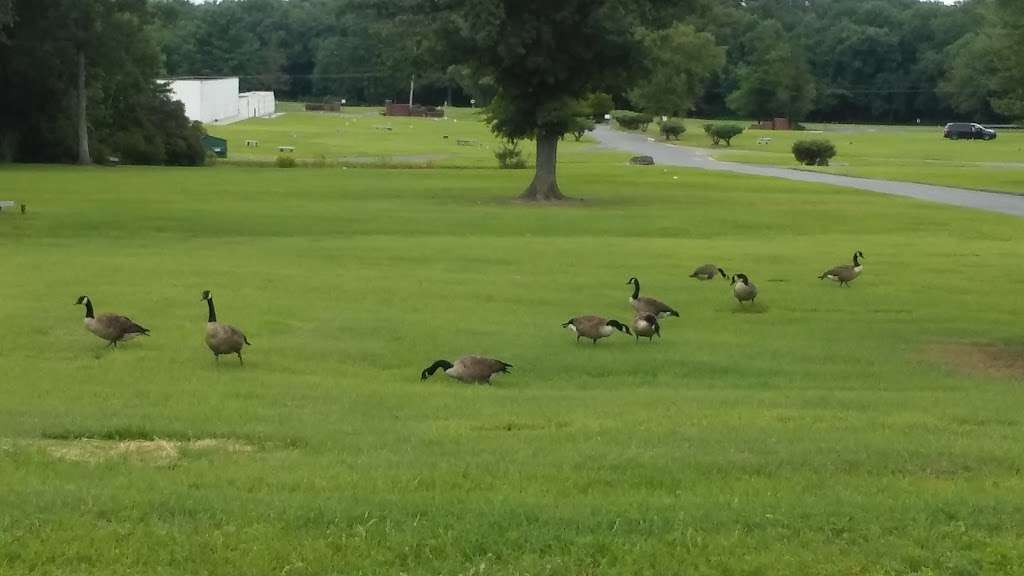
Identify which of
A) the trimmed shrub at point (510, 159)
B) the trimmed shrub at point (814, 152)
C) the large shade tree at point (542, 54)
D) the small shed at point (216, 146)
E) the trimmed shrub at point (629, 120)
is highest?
the large shade tree at point (542, 54)

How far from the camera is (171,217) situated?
39.9 m

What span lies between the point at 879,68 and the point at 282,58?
83.3m

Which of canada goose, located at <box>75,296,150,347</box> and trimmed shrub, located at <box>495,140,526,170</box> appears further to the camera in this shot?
trimmed shrub, located at <box>495,140,526,170</box>

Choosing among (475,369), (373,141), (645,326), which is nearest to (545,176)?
(645,326)

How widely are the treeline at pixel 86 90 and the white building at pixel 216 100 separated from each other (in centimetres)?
2789

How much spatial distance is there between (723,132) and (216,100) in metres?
52.1

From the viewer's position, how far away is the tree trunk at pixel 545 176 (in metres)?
49.3

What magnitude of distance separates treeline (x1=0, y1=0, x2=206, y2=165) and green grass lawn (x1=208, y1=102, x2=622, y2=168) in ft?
16.9

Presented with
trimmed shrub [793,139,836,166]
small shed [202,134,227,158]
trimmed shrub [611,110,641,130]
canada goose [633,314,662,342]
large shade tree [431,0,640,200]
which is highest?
large shade tree [431,0,640,200]

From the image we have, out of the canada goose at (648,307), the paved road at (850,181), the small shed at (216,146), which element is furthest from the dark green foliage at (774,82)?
the canada goose at (648,307)

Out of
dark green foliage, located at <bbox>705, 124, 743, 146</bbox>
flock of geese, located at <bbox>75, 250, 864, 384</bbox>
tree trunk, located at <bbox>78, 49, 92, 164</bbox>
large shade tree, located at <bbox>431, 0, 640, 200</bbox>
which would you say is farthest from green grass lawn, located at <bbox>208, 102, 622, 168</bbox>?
flock of geese, located at <bbox>75, 250, 864, 384</bbox>

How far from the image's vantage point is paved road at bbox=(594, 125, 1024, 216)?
166ft

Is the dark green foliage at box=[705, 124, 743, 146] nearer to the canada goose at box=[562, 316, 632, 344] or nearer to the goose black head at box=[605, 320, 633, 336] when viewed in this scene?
the goose black head at box=[605, 320, 633, 336]

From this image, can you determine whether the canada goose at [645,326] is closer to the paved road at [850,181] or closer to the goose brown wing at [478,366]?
the goose brown wing at [478,366]
